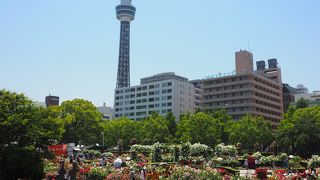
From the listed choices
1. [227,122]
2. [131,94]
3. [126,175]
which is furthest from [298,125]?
[131,94]

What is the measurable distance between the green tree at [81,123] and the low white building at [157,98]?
2500 inches

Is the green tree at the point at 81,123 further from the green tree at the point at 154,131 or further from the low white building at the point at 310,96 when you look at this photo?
the low white building at the point at 310,96

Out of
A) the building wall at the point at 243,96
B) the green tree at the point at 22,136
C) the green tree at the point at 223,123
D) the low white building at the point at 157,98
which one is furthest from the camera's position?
the low white building at the point at 157,98

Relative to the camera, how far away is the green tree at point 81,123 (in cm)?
7762

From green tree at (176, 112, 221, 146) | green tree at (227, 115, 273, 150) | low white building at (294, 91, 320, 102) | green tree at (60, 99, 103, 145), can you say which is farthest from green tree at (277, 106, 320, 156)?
low white building at (294, 91, 320, 102)

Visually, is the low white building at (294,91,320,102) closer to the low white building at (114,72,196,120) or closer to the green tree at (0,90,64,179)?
the low white building at (114,72,196,120)

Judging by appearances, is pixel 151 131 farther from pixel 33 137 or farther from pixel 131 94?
pixel 131 94

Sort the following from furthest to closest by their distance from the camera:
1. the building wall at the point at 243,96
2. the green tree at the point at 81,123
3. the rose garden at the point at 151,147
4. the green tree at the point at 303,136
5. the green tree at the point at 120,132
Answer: the building wall at the point at 243,96 < the green tree at the point at 120,132 < the green tree at the point at 81,123 < the green tree at the point at 303,136 < the rose garden at the point at 151,147

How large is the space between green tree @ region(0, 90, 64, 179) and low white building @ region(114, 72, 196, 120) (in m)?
113

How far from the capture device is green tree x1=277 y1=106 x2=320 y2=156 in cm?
6384

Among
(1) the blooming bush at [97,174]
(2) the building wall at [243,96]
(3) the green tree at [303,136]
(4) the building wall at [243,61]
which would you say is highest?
(4) the building wall at [243,61]

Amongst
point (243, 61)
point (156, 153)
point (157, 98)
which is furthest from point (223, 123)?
point (157, 98)

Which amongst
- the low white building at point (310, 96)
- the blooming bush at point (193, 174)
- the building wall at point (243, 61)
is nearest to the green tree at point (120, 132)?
the building wall at point (243, 61)

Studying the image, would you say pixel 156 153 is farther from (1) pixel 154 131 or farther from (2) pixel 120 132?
(2) pixel 120 132
